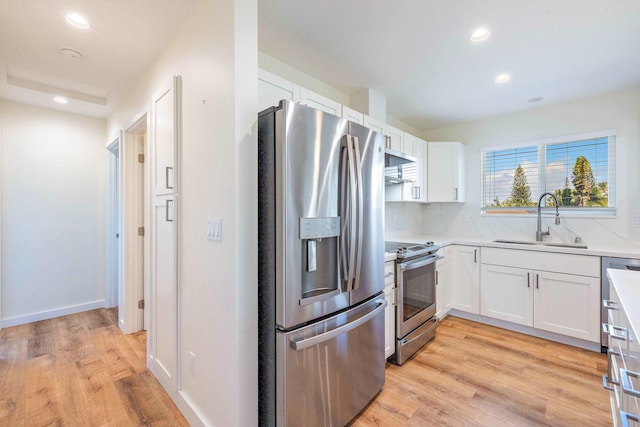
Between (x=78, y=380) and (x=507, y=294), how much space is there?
3898 mm

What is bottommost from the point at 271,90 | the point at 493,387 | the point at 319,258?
the point at 493,387

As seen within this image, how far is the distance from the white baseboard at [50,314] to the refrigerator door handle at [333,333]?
11.9 feet

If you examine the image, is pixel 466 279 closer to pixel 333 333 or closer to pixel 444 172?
pixel 444 172

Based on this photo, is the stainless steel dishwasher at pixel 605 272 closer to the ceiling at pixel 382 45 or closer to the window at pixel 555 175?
the window at pixel 555 175

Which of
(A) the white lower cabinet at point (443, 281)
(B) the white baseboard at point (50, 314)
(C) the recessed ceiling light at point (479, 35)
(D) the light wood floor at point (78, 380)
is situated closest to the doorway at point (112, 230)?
(B) the white baseboard at point (50, 314)

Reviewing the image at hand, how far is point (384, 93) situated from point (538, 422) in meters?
2.85

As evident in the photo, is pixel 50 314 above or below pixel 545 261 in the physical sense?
below

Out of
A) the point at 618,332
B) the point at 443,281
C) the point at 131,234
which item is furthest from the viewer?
the point at 443,281

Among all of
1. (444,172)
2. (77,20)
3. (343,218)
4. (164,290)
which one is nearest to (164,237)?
(164,290)

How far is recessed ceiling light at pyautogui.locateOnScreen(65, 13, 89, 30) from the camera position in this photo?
176 cm

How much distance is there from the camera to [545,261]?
2.82 m

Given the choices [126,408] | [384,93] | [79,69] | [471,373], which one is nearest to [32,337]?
[126,408]

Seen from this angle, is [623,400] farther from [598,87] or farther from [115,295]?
[115,295]

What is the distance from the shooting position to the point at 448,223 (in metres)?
3.99
